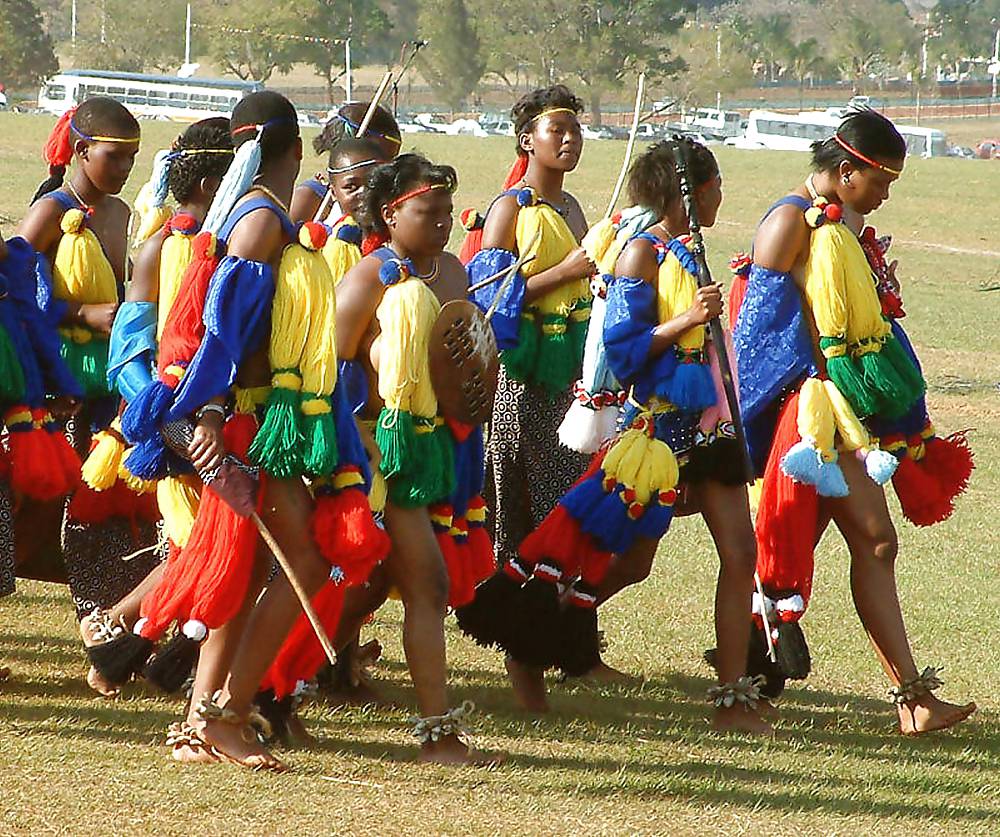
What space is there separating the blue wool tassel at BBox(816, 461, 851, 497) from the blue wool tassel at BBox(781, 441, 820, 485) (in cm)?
2

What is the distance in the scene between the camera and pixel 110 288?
7.01m

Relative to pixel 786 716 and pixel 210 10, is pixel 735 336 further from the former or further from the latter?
pixel 210 10

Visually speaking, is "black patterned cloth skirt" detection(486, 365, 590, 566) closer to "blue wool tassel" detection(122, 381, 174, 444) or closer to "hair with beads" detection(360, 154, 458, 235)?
"hair with beads" detection(360, 154, 458, 235)

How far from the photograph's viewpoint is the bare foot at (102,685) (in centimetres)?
666

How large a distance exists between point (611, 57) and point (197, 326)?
91431mm

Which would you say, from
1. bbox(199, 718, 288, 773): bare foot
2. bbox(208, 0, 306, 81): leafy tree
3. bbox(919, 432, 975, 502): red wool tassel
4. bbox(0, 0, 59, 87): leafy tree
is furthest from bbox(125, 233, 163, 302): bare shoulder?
bbox(208, 0, 306, 81): leafy tree

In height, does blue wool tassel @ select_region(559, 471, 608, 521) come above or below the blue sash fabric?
below

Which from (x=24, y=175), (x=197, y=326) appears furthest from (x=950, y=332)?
(x=24, y=175)

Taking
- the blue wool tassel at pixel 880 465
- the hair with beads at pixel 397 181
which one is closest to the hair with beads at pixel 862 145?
the blue wool tassel at pixel 880 465

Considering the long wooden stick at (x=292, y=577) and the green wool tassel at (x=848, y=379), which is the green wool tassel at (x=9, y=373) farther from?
the green wool tassel at (x=848, y=379)

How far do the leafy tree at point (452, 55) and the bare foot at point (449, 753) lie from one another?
95.9 metres

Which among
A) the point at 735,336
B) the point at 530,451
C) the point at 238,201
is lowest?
the point at 530,451

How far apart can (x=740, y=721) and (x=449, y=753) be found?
4.18 ft

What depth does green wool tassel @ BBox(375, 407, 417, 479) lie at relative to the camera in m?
5.66
